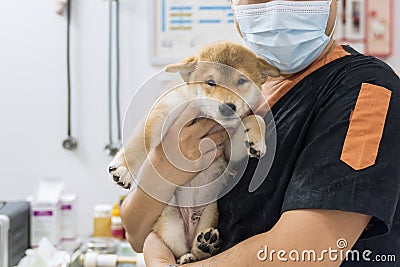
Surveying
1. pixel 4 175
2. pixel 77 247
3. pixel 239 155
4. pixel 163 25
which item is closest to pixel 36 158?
pixel 4 175

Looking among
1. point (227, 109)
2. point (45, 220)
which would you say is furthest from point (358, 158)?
point (45, 220)

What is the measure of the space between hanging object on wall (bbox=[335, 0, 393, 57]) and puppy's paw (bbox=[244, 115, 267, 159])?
1506mm

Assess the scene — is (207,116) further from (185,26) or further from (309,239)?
(185,26)

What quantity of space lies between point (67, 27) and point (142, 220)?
1384 mm

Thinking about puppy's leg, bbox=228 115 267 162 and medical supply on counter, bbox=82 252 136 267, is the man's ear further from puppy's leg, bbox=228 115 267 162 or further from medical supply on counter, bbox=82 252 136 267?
medical supply on counter, bbox=82 252 136 267

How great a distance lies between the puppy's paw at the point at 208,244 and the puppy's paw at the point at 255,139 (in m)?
0.18

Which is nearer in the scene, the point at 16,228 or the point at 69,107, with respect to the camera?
the point at 16,228

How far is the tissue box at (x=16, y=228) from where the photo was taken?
196 centimetres

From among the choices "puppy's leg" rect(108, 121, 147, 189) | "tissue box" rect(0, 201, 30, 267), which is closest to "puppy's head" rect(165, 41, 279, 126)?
"puppy's leg" rect(108, 121, 147, 189)

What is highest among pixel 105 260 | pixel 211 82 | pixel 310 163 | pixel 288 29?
pixel 288 29

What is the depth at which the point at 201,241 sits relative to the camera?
3.52 ft

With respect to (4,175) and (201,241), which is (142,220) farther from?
(4,175)

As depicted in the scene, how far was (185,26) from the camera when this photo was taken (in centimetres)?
236

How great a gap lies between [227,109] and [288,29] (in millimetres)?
196
